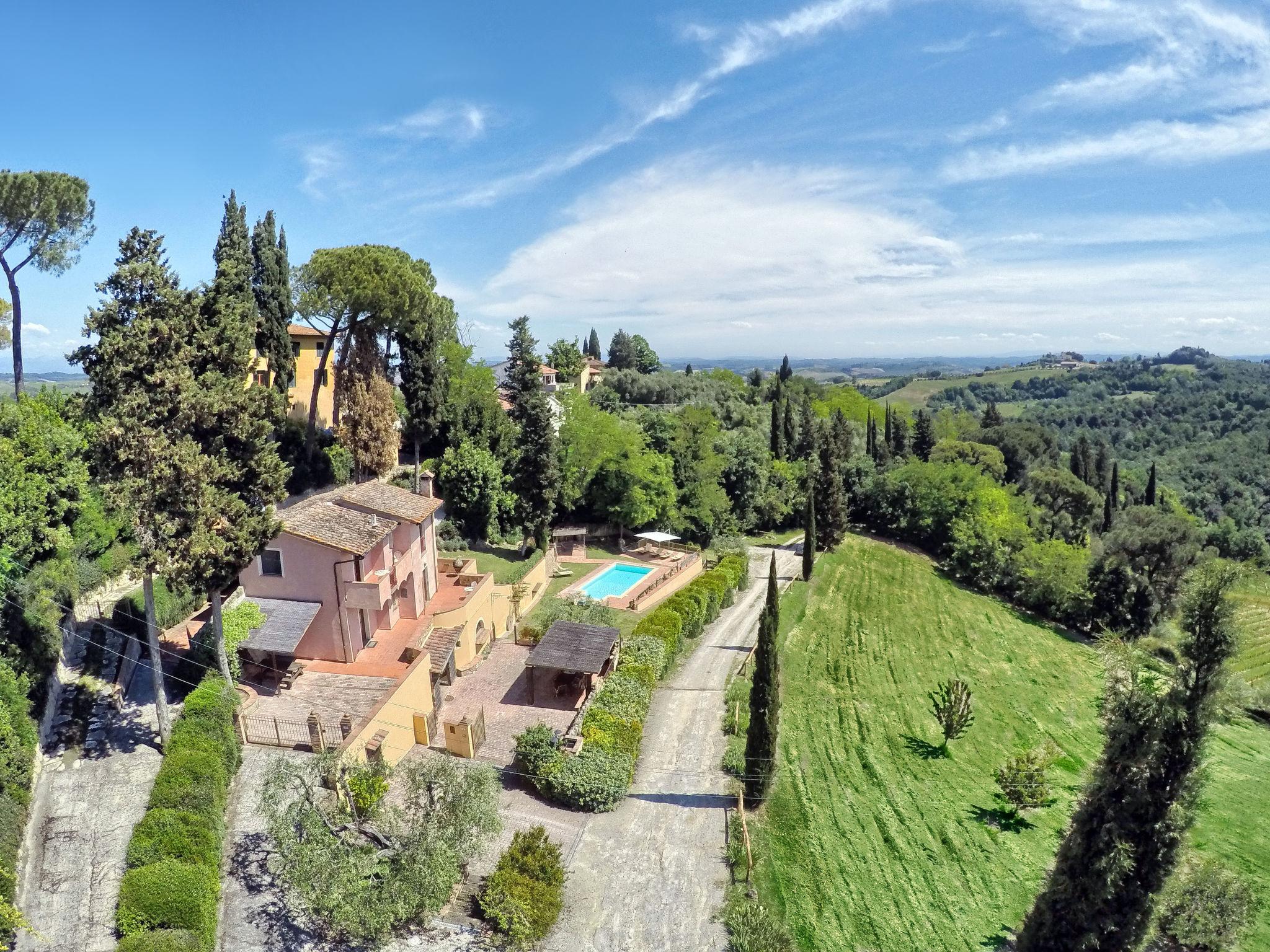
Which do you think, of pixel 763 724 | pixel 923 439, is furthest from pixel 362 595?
pixel 923 439

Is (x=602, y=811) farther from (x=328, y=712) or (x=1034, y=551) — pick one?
(x=1034, y=551)

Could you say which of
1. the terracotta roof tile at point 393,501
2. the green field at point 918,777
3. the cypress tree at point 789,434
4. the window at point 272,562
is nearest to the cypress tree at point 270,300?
the terracotta roof tile at point 393,501

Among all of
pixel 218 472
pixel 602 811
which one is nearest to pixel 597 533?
pixel 602 811

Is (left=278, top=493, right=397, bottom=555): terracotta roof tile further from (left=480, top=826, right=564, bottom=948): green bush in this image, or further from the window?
(left=480, top=826, right=564, bottom=948): green bush

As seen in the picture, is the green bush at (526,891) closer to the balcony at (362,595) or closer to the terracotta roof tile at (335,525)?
the balcony at (362,595)

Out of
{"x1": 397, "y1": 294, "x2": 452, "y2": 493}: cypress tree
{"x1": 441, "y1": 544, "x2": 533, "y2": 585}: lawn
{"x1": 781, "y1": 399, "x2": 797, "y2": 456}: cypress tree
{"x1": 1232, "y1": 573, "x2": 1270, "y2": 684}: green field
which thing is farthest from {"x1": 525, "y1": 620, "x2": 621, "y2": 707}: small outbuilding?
{"x1": 781, "y1": 399, "x2": 797, "y2": 456}: cypress tree

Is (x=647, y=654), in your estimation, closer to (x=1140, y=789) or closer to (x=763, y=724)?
(x=763, y=724)
